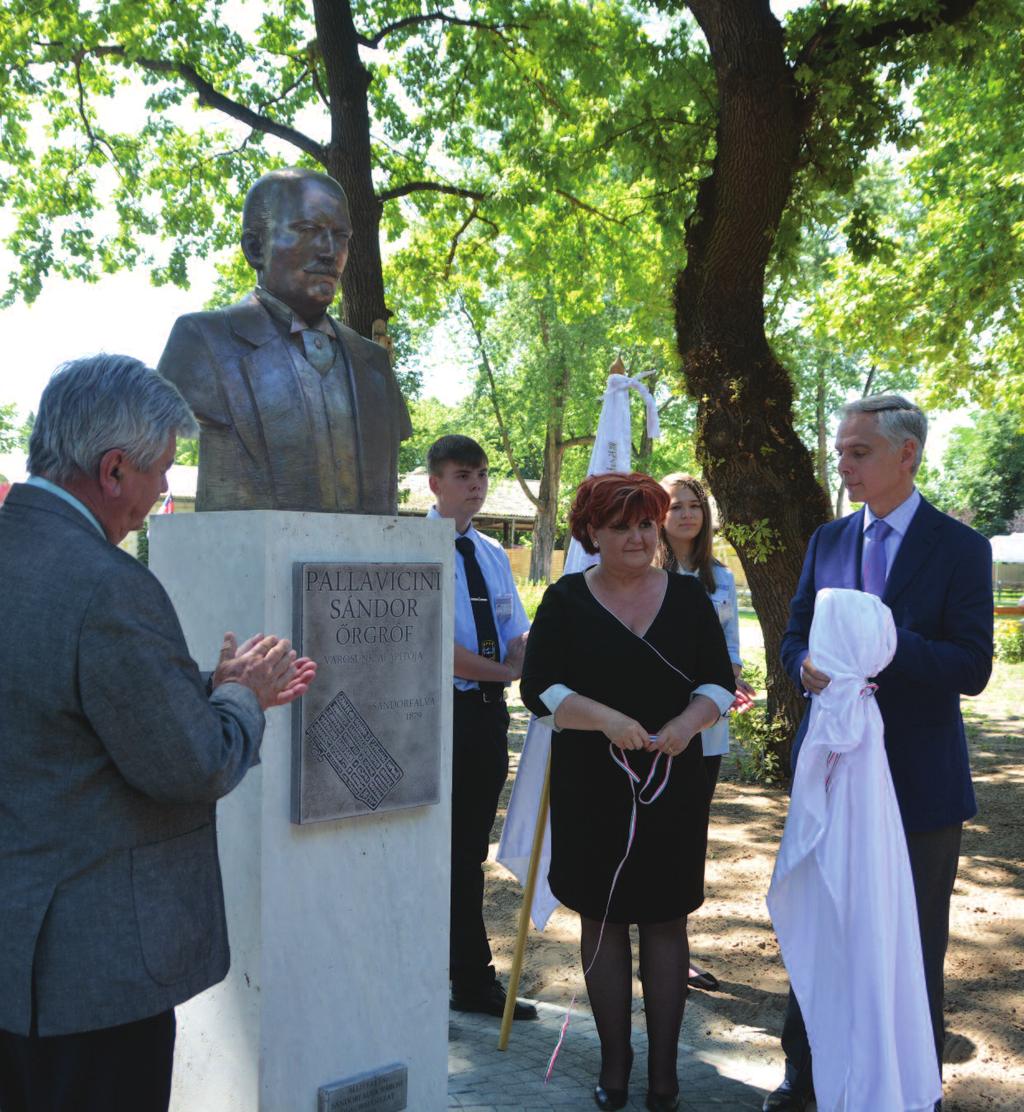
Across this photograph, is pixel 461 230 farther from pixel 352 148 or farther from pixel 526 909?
pixel 526 909

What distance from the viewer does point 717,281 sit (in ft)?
26.0

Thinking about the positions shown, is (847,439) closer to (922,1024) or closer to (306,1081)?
(922,1024)

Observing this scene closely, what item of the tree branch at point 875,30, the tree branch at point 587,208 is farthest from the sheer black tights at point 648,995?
the tree branch at point 587,208

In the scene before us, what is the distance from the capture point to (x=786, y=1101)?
3381mm

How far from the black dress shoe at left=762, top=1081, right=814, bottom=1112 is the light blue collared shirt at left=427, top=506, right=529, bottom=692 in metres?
1.74

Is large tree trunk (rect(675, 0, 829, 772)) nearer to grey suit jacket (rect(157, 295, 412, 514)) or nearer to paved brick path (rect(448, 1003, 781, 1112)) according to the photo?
paved brick path (rect(448, 1003, 781, 1112))

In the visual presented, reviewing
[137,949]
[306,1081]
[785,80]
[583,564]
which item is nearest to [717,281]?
[785,80]

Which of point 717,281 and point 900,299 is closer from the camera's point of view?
point 717,281

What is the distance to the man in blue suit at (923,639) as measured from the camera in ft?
10.2

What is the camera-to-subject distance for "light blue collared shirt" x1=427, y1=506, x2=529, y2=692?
165 inches

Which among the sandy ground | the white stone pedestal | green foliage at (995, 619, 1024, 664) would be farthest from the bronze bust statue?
green foliage at (995, 619, 1024, 664)

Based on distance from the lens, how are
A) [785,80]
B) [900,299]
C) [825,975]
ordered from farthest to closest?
[900,299]
[785,80]
[825,975]

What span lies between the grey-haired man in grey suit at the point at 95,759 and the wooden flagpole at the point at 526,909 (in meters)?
2.07

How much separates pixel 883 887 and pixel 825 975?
37 cm
